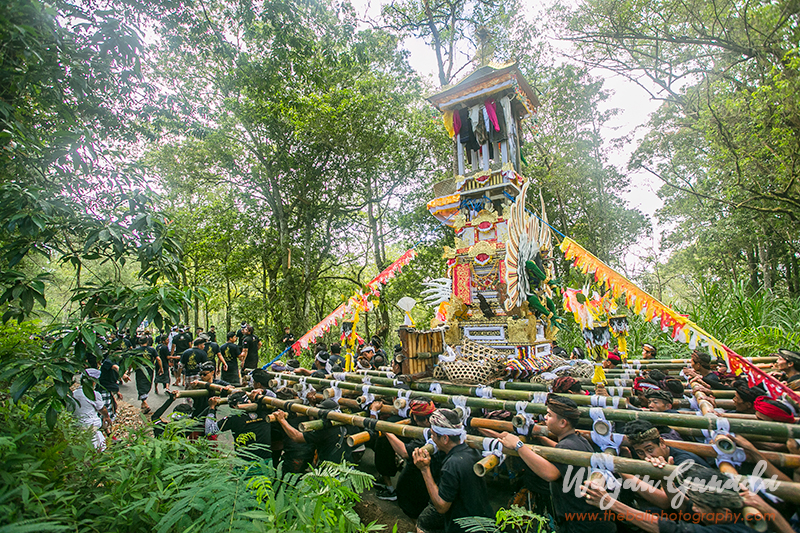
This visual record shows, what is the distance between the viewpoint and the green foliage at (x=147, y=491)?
224 cm

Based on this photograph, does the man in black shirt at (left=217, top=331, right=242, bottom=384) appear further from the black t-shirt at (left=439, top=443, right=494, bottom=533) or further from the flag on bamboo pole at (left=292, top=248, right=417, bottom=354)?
the black t-shirt at (left=439, top=443, right=494, bottom=533)

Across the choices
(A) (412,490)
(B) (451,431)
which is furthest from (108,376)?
(B) (451,431)

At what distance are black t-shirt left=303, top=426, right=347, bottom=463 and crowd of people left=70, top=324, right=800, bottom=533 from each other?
0.05ft

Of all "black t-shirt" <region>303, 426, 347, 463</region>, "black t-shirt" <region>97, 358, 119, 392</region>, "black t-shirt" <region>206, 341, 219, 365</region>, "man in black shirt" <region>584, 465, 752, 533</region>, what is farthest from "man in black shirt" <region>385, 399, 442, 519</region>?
"black t-shirt" <region>206, 341, 219, 365</region>

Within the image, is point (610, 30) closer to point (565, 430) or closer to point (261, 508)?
point (565, 430)

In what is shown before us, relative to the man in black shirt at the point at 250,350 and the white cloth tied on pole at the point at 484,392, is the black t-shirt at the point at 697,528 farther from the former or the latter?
the man in black shirt at the point at 250,350

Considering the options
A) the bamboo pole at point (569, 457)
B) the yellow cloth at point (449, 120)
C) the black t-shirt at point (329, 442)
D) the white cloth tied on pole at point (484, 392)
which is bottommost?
the black t-shirt at point (329, 442)

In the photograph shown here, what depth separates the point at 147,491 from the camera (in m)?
2.84

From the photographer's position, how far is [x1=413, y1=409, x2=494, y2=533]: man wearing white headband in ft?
10.0

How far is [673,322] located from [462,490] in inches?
150

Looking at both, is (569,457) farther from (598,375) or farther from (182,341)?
(182,341)

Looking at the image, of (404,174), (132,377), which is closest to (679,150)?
(404,174)

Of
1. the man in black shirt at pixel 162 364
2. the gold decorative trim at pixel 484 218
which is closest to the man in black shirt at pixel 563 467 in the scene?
the gold decorative trim at pixel 484 218

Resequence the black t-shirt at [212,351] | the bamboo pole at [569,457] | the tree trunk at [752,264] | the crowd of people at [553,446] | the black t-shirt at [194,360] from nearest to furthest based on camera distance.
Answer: the bamboo pole at [569,457]
the crowd of people at [553,446]
the black t-shirt at [194,360]
the black t-shirt at [212,351]
the tree trunk at [752,264]
